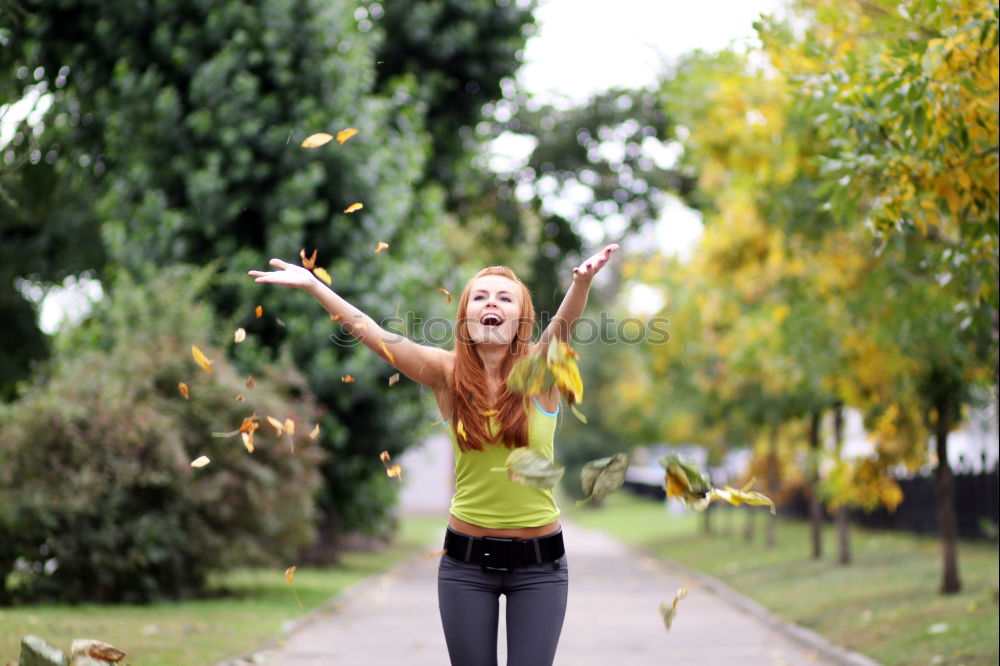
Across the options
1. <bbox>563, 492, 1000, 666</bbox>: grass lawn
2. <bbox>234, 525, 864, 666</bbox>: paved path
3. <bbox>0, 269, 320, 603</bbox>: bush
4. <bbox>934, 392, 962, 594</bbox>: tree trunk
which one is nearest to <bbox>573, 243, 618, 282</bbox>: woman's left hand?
<bbox>563, 492, 1000, 666</bbox>: grass lawn

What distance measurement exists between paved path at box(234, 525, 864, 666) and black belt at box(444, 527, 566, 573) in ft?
21.8

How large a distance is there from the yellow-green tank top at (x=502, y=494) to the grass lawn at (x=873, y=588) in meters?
6.34

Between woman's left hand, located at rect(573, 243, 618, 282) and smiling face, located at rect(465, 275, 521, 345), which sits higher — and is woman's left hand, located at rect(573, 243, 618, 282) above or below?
above

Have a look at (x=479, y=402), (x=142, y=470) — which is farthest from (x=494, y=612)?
(x=142, y=470)

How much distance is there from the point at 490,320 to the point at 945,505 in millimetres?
11118

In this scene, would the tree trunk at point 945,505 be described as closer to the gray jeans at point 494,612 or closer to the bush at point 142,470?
the bush at point 142,470

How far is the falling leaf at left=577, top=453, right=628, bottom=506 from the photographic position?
422cm

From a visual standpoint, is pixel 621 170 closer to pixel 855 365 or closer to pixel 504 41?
pixel 504 41

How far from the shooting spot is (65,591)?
44.8 ft

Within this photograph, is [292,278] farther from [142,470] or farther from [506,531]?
[142,470]

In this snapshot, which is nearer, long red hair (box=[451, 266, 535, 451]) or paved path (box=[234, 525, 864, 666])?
long red hair (box=[451, 266, 535, 451])

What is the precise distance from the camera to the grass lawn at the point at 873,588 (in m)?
10.7

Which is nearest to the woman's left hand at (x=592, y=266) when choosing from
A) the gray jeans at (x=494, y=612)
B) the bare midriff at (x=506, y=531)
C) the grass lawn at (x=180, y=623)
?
the bare midriff at (x=506, y=531)

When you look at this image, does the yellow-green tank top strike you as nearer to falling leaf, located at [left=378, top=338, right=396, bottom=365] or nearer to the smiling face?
the smiling face
